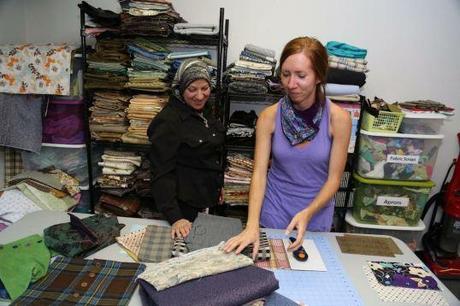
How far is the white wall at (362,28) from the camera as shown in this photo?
2.48m

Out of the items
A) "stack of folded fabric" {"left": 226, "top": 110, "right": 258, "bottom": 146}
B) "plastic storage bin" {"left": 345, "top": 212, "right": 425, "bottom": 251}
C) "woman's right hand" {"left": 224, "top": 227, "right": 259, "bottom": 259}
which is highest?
"stack of folded fabric" {"left": 226, "top": 110, "right": 258, "bottom": 146}

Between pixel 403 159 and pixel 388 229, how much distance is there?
1.77 ft

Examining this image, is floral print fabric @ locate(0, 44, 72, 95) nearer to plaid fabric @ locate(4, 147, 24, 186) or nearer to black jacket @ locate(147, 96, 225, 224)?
plaid fabric @ locate(4, 147, 24, 186)

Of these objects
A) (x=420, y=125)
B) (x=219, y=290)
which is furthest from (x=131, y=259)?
(x=420, y=125)

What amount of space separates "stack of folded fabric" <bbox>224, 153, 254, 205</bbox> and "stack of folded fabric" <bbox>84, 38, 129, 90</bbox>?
924 mm

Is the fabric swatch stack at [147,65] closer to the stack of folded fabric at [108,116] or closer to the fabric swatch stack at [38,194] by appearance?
the stack of folded fabric at [108,116]

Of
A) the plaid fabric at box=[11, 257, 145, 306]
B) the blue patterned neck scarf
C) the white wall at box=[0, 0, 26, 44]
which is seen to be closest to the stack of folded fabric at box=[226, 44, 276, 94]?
the blue patterned neck scarf

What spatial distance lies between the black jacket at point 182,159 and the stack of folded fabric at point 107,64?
2.45ft

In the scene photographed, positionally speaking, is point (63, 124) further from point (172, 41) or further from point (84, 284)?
point (84, 284)

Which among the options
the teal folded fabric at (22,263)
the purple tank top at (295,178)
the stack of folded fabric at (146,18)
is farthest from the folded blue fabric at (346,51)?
the teal folded fabric at (22,263)

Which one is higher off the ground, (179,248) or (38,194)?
(179,248)

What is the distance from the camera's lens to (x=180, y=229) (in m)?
1.31

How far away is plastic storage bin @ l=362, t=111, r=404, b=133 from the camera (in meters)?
2.22

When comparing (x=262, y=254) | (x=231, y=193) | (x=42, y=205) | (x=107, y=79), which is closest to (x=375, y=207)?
(x=231, y=193)
